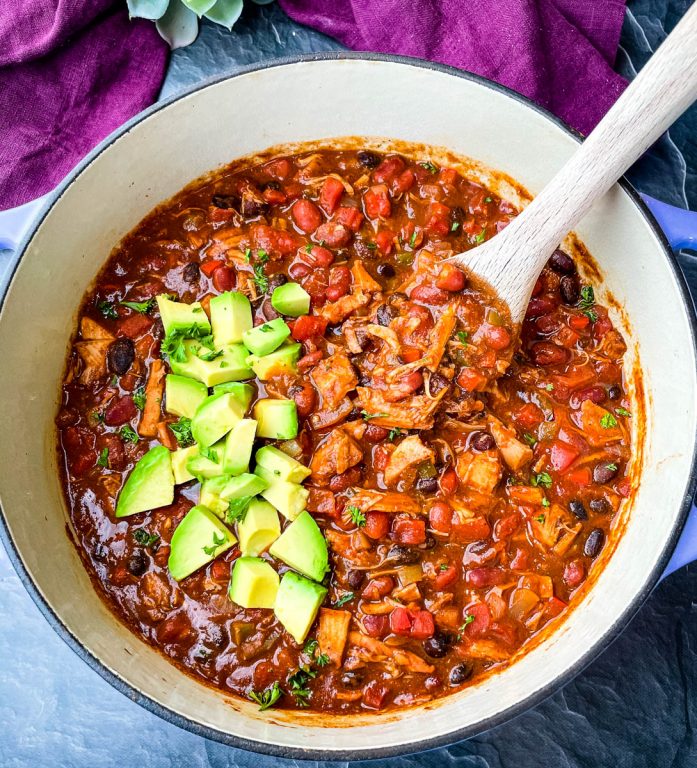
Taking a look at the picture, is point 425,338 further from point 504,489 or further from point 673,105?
point 673,105

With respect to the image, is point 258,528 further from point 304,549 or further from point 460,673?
point 460,673

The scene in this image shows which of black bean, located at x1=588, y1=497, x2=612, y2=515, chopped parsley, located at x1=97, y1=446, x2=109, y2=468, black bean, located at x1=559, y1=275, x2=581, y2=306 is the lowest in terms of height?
chopped parsley, located at x1=97, y1=446, x2=109, y2=468

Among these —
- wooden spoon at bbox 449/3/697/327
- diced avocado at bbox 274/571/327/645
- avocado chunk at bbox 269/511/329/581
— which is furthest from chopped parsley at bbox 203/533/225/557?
wooden spoon at bbox 449/3/697/327

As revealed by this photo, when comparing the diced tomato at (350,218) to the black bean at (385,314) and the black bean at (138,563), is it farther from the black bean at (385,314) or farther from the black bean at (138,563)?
the black bean at (138,563)

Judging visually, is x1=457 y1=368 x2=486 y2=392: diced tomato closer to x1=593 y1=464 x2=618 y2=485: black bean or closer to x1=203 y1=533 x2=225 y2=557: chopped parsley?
x1=593 y1=464 x2=618 y2=485: black bean

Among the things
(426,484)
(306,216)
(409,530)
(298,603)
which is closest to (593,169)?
(306,216)

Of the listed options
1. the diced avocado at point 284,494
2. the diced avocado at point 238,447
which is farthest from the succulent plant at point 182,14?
the diced avocado at point 284,494
